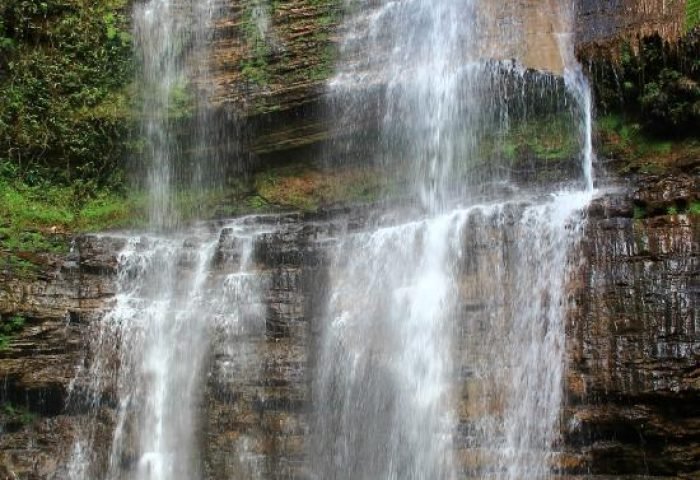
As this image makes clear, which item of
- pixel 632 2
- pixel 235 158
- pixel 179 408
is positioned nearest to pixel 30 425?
pixel 179 408

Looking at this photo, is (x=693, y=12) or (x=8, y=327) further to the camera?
(x=8, y=327)

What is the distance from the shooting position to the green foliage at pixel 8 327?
35.6 feet

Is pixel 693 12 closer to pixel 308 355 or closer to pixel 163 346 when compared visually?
pixel 308 355

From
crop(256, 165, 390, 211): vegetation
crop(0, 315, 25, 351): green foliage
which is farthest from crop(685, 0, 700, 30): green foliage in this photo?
crop(0, 315, 25, 351): green foliage

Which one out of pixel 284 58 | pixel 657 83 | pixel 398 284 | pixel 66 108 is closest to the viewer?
pixel 398 284

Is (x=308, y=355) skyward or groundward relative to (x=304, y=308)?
groundward

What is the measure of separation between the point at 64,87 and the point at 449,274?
7808 mm

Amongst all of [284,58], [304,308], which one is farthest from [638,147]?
[284,58]

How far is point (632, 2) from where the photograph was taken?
35.7ft

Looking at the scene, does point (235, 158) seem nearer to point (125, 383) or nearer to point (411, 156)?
point (411, 156)

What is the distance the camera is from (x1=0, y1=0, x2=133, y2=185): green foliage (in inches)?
531

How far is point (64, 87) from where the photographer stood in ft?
44.8

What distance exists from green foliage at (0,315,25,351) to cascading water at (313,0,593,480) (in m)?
4.28

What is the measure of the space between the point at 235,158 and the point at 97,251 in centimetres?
265
